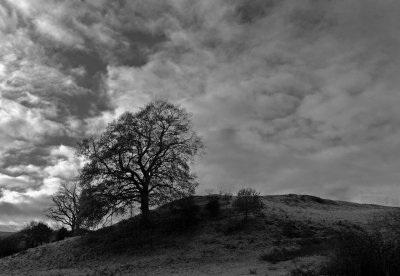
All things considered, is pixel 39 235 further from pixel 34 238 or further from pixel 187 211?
pixel 187 211

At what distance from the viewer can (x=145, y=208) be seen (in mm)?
38719

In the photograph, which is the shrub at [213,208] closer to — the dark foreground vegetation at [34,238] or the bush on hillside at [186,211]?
the bush on hillside at [186,211]

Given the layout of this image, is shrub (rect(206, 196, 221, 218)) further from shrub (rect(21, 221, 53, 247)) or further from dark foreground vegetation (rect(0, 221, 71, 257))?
shrub (rect(21, 221, 53, 247))

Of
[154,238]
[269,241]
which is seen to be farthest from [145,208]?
[269,241]

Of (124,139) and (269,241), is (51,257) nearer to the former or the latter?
(124,139)

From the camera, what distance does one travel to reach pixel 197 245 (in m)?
33.1

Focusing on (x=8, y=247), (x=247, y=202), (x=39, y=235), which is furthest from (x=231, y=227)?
(x=39, y=235)

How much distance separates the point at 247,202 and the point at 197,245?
6911mm

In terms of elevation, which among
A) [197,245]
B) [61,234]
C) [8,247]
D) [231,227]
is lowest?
[197,245]

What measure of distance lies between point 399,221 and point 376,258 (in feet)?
6.94

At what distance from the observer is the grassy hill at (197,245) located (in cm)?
2742

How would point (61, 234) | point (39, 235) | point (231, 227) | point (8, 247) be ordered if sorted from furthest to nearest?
point (39, 235), point (8, 247), point (61, 234), point (231, 227)

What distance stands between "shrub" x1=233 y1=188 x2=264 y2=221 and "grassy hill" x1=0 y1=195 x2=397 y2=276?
965 millimetres

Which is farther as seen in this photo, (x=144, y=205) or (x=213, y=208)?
(x=213, y=208)
